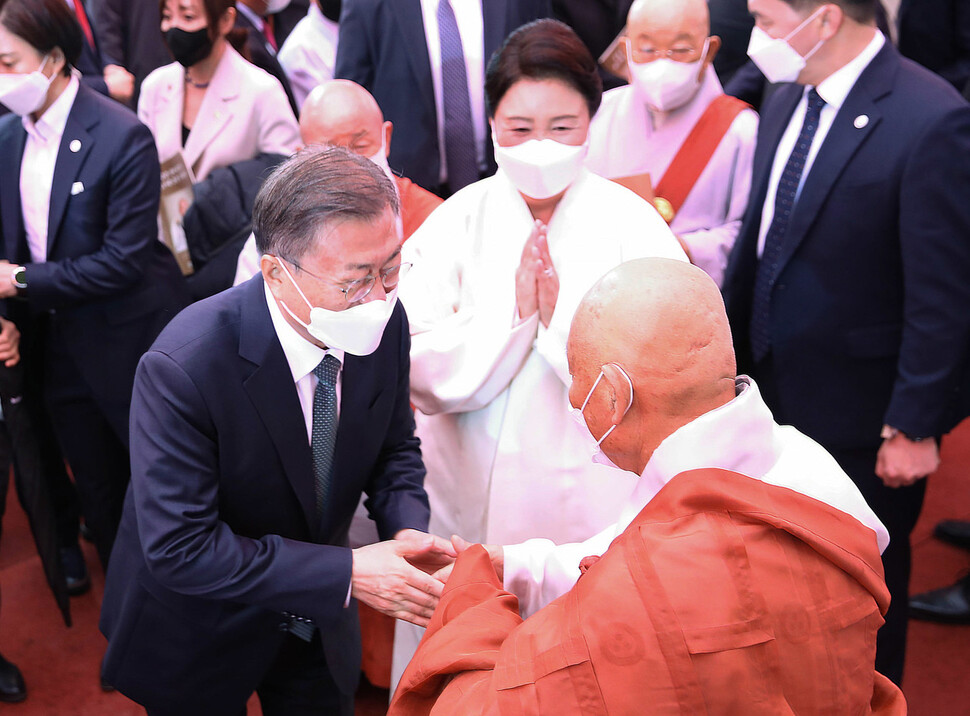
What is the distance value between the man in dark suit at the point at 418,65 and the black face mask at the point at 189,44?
1.61ft

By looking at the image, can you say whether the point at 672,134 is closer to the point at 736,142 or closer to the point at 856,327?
the point at 736,142

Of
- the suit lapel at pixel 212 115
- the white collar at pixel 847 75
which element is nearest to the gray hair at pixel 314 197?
the white collar at pixel 847 75

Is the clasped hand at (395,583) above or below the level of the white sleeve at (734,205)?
below

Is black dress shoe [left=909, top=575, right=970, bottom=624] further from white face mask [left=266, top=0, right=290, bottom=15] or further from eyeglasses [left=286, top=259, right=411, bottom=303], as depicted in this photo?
white face mask [left=266, top=0, right=290, bottom=15]

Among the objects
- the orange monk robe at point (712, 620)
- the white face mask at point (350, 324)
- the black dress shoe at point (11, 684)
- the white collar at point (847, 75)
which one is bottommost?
the black dress shoe at point (11, 684)

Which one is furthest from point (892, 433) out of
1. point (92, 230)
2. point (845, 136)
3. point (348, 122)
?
point (92, 230)

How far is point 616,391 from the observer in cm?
144

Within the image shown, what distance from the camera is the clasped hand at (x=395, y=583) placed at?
1821mm

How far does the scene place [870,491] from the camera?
272 cm

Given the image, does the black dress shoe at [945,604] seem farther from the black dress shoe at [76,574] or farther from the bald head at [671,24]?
the black dress shoe at [76,574]

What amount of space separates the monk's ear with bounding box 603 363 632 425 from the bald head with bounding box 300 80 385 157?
152cm

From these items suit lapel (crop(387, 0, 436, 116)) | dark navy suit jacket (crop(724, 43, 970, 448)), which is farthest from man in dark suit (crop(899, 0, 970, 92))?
suit lapel (crop(387, 0, 436, 116))

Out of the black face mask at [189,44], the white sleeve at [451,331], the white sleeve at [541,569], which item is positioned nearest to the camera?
the white sleeve at [541,569]

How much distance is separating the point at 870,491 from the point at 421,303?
1414 mm
